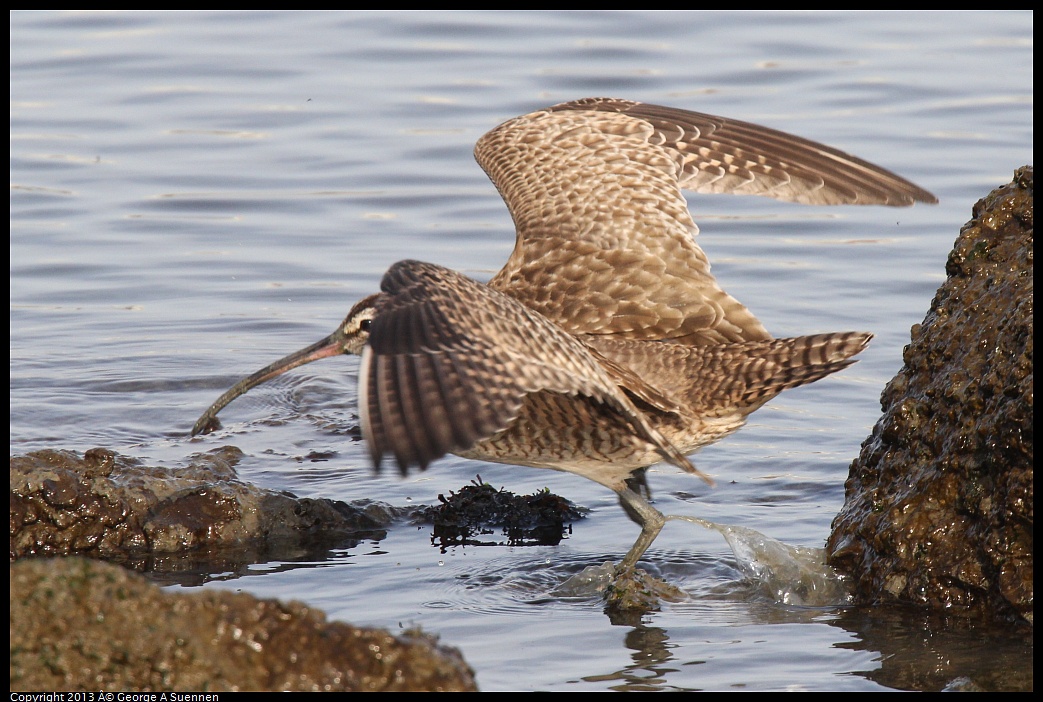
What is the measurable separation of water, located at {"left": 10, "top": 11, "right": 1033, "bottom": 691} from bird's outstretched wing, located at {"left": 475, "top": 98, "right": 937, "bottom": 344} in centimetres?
88

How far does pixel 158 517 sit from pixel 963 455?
288 centimetres

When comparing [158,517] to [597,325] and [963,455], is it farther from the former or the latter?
[963,455]

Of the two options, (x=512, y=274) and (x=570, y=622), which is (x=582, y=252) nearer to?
(x=512, y=274)

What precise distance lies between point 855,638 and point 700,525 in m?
1.19

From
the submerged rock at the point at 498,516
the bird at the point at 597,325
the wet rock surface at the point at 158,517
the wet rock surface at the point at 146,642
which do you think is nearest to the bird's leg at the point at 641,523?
the bird at the point at 597,325

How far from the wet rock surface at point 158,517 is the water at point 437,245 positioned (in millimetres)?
229

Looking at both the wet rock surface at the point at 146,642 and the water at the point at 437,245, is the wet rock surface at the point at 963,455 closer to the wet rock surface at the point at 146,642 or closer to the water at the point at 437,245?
the water at the point at 437,245

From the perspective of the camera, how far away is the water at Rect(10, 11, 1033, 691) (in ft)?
15.8

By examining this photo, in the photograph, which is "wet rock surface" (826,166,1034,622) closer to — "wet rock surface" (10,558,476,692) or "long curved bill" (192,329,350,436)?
"long curved bill" (192,329,350,436)

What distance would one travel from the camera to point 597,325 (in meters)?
5.67

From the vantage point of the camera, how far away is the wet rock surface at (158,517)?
5148mm

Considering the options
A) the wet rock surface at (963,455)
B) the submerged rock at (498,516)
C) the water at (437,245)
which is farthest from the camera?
the submerged rock at (498,516)

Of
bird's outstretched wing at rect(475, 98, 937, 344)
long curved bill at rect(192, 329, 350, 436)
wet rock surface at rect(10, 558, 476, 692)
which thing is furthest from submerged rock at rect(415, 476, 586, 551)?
wet rock surface at rect(10, 558, 476, 692)

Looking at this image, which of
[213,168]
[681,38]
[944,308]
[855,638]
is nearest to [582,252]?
[944,308]
